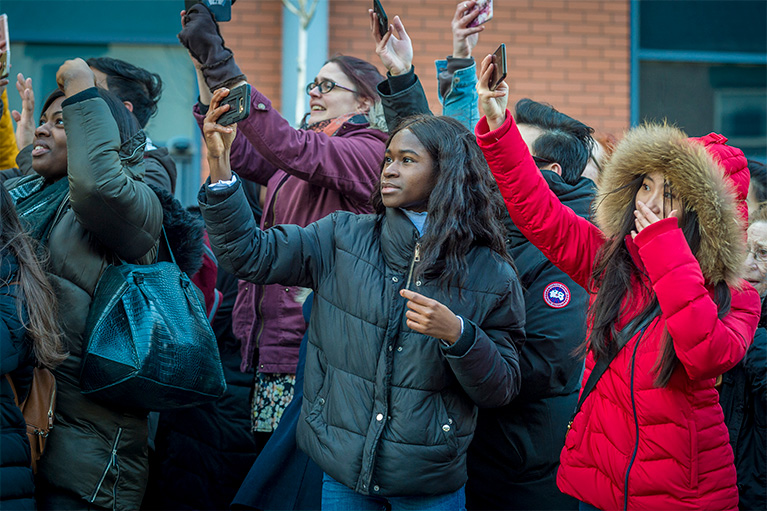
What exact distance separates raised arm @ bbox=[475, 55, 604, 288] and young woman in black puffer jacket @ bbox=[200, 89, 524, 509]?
165 mm

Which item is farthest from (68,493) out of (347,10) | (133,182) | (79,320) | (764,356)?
(347,10)

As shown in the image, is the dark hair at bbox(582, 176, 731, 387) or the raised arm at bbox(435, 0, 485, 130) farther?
the raised arm at bbox(435, 0, 485, 130)

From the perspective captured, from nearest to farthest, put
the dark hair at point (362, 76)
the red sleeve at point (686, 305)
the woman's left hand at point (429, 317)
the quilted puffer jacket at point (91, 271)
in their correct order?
the red sleeve at point (686, 305) → the woman's left hand at point (429, 317) → the quilted puffer jacket at point (91, 271) → the dark hair at point (362, 76)

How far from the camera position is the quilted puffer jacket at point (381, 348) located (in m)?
2.52

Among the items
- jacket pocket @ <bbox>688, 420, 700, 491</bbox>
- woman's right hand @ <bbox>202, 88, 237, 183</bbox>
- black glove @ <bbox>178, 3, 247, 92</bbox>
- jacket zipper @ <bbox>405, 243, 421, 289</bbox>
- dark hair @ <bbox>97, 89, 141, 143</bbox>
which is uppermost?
black glove @ <bbox>178, 3, 247, 92</bbox>

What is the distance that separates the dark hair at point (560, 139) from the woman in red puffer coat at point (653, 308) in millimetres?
706

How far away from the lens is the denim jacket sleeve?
11.3ft

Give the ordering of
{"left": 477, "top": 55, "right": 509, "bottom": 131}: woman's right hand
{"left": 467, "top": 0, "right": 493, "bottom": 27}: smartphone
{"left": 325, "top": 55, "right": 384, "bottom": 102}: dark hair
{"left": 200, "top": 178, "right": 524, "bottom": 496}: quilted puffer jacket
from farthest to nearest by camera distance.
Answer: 1. {"left": 325, "top": 55, "right": 384, "bottom": 102}: dark hair
2. {"left": 467, "top": 0, "right": 493, "bottom": 27}: smartphone
3. {"left": 477, "top": 55, "right": 509, "bottom": 131}: woman's right hand
4. {"left": 200, "top": 178, "right": 524, "bottom": 496}: quilted puffer jacket

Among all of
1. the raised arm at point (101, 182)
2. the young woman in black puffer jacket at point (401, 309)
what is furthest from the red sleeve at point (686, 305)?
the raised arm at point (101, 182)

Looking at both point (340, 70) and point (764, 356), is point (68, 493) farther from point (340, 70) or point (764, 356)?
point (764, 356)

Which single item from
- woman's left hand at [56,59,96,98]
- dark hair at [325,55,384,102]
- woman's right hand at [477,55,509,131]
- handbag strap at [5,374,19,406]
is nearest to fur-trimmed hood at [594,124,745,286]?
woman's right hand at [477,55,509,131]

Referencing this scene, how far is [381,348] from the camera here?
8.52 ft

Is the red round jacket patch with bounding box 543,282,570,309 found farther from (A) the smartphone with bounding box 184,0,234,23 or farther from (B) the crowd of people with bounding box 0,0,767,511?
(A) the smartphone with bounding box 184,0,234,23

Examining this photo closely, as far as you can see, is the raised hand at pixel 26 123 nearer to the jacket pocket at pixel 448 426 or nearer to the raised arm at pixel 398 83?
the raised arm at pixel 398 83
